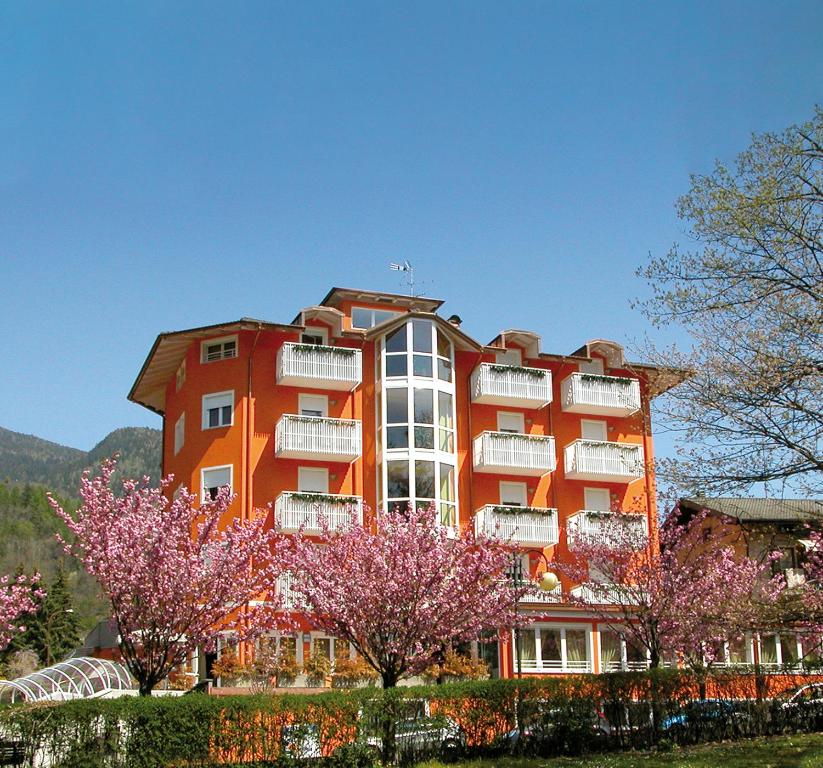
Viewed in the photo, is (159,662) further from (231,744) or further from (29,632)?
(29,632)

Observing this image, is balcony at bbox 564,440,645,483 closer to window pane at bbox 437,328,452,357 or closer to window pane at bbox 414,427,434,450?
window pane at bbox 414,427,434,450

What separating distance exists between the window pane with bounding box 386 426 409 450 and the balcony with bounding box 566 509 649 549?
7185 mm

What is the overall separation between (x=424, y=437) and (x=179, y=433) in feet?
32.7

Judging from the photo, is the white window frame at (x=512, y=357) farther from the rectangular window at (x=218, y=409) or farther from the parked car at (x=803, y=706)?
the parked car at (x=803, y=706)

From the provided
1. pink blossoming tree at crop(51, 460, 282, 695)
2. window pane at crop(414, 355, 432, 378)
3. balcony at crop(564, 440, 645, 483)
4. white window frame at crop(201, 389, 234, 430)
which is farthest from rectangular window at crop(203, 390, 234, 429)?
balcony at crop(564, 440, 645, 483)

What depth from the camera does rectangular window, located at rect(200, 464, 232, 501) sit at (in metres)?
39.6

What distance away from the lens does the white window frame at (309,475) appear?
1582 inches

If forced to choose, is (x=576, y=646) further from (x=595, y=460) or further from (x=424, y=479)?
(x=424, y=479)

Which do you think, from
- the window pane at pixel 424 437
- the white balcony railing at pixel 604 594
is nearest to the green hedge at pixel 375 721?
the white balcony railing at pixel 604 594

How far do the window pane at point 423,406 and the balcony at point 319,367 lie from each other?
2364 millimetres

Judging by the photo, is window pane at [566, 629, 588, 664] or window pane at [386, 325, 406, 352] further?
window pane at [386, 325, 406, 352]

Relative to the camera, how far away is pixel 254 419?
1582 inches

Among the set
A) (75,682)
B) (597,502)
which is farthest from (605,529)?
(75,682)

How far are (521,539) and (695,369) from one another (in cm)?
2212
